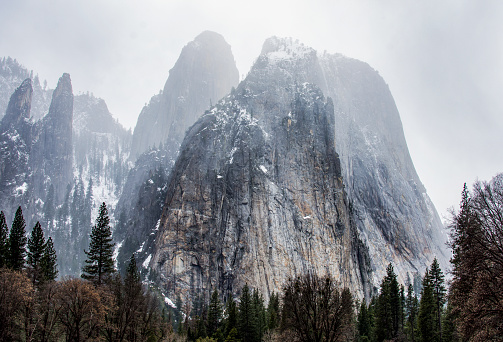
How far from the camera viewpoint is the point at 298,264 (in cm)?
12025

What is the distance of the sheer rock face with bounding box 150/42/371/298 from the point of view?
11788 centimetres

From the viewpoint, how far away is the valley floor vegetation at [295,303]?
67.2ft

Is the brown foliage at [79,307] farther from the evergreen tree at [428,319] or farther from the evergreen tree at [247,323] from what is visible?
the evergreen tree at [428,319]

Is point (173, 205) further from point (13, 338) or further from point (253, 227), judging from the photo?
point (13, 338)

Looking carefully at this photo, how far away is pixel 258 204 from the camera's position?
412 ft

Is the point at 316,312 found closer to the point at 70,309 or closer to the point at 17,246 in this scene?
the point at 70,309

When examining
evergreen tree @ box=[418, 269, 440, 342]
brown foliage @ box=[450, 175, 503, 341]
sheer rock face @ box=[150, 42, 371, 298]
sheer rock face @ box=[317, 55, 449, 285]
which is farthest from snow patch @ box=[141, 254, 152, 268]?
brown foliage @ box=[450, 175, 503, 341]

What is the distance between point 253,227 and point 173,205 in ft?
82.6

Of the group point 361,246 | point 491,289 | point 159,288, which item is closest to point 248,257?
point 159,288

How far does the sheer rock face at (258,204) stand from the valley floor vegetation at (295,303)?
137ft

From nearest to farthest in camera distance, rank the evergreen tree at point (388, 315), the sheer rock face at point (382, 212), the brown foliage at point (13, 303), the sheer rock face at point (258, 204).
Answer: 1. the brown foliage at point (13, 303)
2. the evergreen tree at point (388, 315)
3. the sheer rock face at point (258, 204)
4. the sheer rock face at point (382, 212)

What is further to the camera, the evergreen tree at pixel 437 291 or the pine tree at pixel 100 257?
the evergreen tree at pixel 437 291

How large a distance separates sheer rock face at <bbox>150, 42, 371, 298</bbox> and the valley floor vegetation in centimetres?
4181

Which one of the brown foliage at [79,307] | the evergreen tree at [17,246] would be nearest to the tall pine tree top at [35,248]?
the evergreen tree at [17,246]
